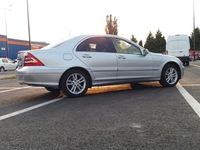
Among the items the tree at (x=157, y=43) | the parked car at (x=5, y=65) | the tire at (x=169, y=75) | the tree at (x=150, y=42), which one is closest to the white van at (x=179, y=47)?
the parked car at (x=5, y=65)

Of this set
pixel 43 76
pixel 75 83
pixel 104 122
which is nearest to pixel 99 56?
pixel 75 83

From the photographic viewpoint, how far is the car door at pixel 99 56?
9.34 metres

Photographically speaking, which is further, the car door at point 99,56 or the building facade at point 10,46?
the building facade at point 10,46

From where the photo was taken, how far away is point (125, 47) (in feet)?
33.2

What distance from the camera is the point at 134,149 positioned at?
14.4 feet

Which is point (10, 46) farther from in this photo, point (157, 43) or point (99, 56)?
point (99, 56)

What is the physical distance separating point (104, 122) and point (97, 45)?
399cm

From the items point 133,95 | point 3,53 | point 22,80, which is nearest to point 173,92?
point 133,95

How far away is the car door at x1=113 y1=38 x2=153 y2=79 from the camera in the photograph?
9906 millimetres

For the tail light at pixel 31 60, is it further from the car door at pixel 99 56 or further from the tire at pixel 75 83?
the car door at pixel 99 56

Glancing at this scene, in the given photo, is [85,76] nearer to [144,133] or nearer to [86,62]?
[86,62]

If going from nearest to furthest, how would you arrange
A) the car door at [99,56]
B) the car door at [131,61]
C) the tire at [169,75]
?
the car door at [99,56]
the car door at [131,61]
the tire at [169,75]

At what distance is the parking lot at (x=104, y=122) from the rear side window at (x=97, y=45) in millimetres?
1193

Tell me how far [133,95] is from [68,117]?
9.75 ft
